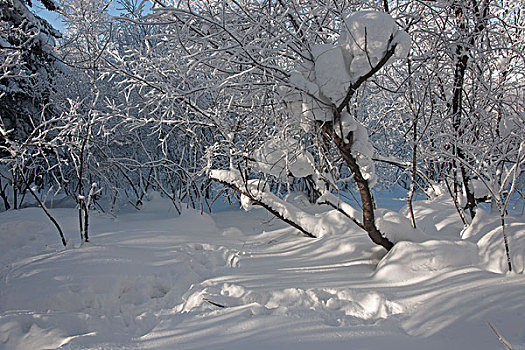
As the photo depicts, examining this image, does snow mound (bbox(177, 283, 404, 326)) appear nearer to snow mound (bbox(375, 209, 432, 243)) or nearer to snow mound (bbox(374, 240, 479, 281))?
snow mound (bbox(374, 240, 479, 281))

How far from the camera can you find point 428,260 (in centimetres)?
265

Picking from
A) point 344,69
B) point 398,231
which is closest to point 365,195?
point 398,231

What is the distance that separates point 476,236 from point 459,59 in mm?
2021

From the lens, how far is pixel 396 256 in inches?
112

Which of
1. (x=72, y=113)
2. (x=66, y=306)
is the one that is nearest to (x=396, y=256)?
(x=66, y=306)

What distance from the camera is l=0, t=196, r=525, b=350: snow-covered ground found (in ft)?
5.98

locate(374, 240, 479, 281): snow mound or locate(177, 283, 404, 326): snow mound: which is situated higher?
locate(374, 240, 479, 281): snow mound

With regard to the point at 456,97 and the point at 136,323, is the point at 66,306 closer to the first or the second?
the point at 136,323

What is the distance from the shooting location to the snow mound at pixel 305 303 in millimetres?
2123

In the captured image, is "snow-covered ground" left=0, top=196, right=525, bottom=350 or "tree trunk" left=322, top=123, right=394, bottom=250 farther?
"tree trunk" left=322, top=123, right=394, bottom=250

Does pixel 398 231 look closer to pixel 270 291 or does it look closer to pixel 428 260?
pixel 428 260

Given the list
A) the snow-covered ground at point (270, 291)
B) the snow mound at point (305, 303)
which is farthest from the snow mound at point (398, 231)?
the snow mound at point (305, 303)

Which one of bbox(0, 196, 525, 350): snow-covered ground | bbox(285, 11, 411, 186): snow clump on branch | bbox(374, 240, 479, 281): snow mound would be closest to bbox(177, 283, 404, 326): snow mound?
bbox(0, 196, 525, 350): snow-covered ground

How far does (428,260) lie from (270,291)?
55.3 inches
